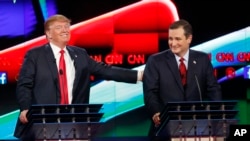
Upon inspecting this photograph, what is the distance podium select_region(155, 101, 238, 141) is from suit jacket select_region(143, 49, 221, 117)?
99cm

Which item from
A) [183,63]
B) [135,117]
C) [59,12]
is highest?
[59,12]

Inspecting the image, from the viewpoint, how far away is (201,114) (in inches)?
196

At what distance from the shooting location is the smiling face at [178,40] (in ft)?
19.9

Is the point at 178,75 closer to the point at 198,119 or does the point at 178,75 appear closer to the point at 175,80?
the point at 175,80

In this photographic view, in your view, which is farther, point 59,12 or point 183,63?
point 59,12

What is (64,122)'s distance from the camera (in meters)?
4.87

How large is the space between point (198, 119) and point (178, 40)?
1.24m

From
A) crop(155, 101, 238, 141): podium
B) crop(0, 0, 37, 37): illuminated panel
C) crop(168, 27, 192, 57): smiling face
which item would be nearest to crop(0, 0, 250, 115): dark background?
crop(0, 0, 37, 37): illuminated panel

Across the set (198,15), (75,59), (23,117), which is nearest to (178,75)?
(75,59)

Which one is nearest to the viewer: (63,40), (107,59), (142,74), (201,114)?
(201,114)

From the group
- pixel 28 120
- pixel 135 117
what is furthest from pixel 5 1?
pixel 28 120

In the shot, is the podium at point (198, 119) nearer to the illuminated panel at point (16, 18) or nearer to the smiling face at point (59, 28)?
the smiling face at point (59, 28)

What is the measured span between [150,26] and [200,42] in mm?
520

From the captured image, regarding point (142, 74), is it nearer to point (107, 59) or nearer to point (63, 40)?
point (63, 40)
